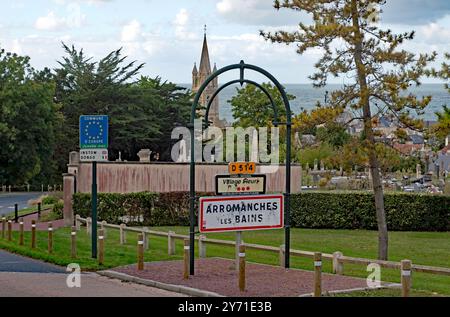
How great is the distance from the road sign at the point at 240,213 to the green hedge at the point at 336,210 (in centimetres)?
1850

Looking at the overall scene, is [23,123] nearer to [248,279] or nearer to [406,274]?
[248,279]

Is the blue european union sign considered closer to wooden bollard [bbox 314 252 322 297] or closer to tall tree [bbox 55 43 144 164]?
wooden bollard [bbox 314 252 322 297]

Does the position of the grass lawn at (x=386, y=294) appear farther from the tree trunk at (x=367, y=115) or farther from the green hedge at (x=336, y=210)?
the green hedge at (x=336, y=210)

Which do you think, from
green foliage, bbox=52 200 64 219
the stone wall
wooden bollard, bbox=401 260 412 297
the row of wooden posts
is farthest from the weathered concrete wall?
wooden bollard, bbox=401 260 412 297

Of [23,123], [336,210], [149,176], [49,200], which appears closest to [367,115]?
[336,210]

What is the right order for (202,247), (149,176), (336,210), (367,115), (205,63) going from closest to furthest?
A: (202,247) → (367,115) → (336,210) → (149,176) → (205,63)

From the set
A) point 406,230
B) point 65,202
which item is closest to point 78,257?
point 65,202

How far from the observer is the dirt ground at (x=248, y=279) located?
14844mm

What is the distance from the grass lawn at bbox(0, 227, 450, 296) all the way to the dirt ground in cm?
104

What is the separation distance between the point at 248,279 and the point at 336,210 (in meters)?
22.4

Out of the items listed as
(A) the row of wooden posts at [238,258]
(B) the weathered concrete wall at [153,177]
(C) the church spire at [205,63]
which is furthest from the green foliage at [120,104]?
(C) the church spire at [205,63]

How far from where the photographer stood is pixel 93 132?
20.2 metres

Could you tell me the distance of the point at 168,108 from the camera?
68.9 metres

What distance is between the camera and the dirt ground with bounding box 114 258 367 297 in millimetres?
14844
